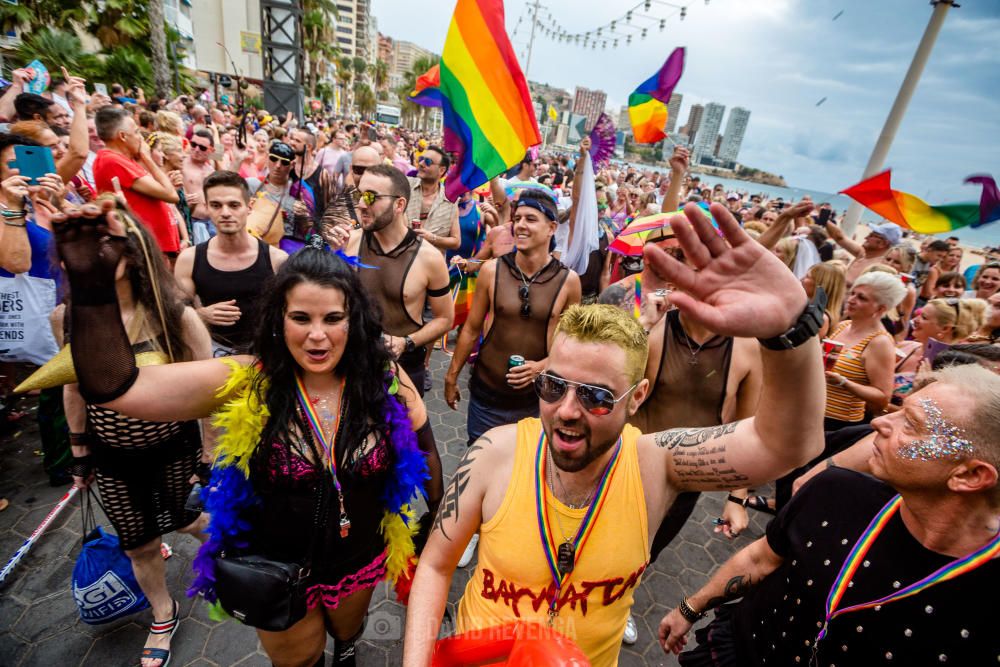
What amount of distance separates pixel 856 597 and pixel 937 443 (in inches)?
22.7

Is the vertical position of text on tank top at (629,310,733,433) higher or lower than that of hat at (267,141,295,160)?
lower

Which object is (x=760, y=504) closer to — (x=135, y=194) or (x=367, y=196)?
(x=367, y=196)

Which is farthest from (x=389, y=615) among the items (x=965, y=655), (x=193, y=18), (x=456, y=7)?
(x=193, y=18)

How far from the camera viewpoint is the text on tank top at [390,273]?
3.42m

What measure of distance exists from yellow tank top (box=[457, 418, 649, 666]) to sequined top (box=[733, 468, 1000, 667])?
613mm

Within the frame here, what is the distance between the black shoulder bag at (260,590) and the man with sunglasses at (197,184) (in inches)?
195

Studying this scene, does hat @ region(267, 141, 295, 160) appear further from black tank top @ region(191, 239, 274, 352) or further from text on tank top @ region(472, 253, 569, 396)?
text on tank top @ region(472, 253, 569, 396)

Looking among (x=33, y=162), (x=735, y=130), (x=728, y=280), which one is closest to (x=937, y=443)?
(x=728, y=280)

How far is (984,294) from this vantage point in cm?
540

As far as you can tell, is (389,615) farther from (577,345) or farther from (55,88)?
(55,88)

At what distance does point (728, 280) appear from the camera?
1.23 meters

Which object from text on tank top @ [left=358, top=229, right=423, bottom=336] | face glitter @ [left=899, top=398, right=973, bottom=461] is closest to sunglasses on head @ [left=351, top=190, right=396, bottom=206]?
text on tank top @ [left=358, top=229, right=423, bottom=336]

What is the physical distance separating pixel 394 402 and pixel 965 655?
2.13 m

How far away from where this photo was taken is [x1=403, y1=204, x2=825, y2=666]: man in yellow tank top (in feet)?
5.10
